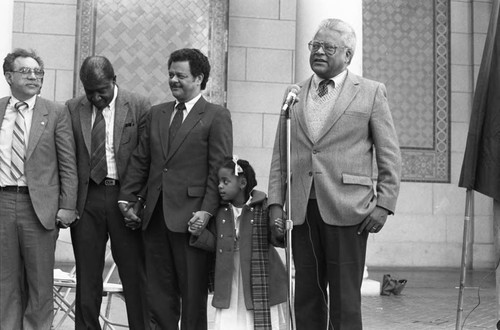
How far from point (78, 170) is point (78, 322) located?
1020mm

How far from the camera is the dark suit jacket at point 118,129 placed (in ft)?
18.7

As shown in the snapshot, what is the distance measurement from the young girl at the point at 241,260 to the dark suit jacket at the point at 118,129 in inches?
28.1

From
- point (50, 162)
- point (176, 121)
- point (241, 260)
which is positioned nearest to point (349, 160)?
point (241, 260)

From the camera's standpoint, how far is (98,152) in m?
5.70

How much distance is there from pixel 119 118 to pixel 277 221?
1407 millimetres

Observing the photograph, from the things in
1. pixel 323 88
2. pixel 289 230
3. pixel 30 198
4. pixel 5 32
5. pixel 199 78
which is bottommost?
pixel 289 230

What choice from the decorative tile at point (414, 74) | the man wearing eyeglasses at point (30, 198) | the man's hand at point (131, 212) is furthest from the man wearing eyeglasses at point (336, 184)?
the decorative tile at point (414, 74)

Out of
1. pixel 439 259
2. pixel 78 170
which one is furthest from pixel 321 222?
pixel 439 259

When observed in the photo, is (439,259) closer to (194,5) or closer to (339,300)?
(194,5)

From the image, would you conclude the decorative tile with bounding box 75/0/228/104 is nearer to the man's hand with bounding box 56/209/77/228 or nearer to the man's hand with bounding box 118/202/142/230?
the man's hand with bounding box 56/209/77/228

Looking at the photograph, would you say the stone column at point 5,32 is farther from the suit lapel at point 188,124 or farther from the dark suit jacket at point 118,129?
the suit lapel at point 188,124

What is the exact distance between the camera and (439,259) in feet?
39.1

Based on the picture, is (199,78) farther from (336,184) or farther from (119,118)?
(336,184)

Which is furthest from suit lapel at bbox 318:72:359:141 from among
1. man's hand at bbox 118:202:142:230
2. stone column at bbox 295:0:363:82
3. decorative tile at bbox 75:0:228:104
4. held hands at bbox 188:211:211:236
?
decorative tile at bbox 75:0:228:104
